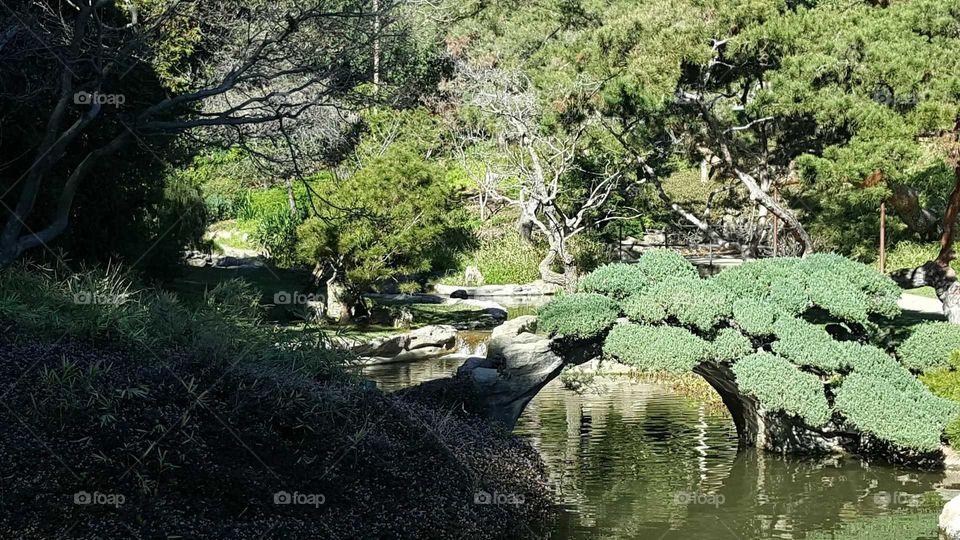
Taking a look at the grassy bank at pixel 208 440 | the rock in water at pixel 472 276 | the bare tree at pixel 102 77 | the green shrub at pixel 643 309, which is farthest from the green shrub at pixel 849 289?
the rock in water at pixel 472 276

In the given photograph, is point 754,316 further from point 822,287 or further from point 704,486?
point 704,486

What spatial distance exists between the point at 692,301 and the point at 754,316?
2.55 feet

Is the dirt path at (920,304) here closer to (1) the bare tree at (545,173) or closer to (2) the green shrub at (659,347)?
(1) the bare tree at (545,173)

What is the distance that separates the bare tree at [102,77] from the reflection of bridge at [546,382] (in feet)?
11.9

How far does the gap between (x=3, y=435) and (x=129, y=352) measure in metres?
1.63

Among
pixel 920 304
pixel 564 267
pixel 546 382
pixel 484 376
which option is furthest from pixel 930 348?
pixel 564 267

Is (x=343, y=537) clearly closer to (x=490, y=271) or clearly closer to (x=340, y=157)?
(x=490, y=271)

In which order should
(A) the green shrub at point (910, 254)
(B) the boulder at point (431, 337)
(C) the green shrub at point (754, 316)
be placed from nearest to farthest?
(C) the green shrub at point (754, 316) < (B) the boulder at point (431, 337) < (A) the green shrub at point (910, 254)

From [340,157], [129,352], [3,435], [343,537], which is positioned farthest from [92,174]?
[340,157]

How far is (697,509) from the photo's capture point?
33.4ft

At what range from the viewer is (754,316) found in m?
11.3

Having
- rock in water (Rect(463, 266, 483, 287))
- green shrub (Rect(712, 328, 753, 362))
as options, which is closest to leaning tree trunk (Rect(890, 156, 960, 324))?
green shrub (Rect(712, 328, 753, 362))

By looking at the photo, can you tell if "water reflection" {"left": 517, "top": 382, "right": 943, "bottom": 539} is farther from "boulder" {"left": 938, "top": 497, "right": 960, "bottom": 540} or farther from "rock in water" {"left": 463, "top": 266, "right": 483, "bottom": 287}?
"rock in water" {"left": 463, "top": 266, "right": 483, "bottom": 287}

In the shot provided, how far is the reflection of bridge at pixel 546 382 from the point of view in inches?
443
